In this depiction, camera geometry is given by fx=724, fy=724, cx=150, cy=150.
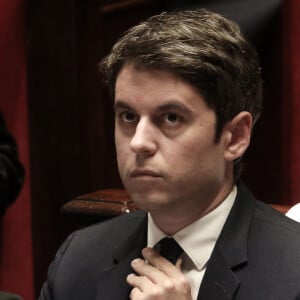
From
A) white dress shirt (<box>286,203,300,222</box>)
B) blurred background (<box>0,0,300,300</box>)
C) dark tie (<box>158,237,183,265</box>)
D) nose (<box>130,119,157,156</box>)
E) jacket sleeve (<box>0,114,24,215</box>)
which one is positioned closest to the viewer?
nose (<box>130,119,157,156</box>)

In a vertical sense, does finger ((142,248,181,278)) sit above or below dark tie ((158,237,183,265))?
below

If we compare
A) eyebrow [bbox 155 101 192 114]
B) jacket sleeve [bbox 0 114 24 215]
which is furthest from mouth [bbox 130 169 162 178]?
jacket sleeve [bbox 0 114 24 215]

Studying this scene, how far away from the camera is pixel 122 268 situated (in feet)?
4.41

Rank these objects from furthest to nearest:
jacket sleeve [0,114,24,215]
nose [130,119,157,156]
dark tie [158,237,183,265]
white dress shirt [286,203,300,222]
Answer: jacket sleeve [0,114,24,215]
white dress shirt [286,203,300,222]
dark tie [158,237,183,265]
nose [130,119,157,156]

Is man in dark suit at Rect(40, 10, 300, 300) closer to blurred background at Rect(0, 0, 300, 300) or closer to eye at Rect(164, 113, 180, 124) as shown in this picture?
eye at Rect(164, 113, 180, 124)

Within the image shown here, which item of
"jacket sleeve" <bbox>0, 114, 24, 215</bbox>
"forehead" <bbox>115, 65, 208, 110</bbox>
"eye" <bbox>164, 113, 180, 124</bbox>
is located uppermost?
"forehead" <bbox>115, 65, 208, 110</bbox>

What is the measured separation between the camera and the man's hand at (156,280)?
3.93 feet

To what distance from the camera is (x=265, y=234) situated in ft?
4.13

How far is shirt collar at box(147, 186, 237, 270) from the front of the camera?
1.25 meters

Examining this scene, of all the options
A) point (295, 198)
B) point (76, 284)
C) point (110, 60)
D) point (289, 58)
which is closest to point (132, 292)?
point (76, 284)

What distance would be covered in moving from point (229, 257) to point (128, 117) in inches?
11.5

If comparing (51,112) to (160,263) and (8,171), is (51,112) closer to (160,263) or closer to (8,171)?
(8,171)

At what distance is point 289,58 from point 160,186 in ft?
3.15

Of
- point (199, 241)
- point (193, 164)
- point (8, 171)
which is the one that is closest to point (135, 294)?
point (199, 241)
